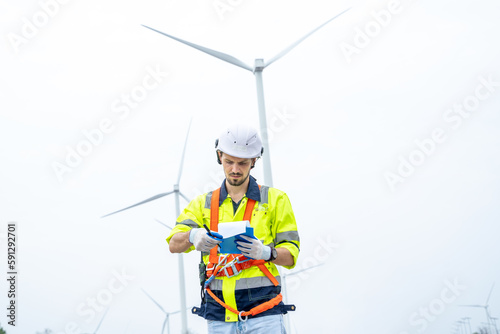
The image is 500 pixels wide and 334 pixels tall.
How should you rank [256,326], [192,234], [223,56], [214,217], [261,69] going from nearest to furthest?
1. [256,326]
2. [192,234]
3. [214,217]
4. [261,69]
5. [223,56]

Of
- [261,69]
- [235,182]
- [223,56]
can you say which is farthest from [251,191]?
[223,56]

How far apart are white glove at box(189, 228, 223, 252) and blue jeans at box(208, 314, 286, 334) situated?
32.3 inches

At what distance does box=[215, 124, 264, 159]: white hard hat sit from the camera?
19.2 feet

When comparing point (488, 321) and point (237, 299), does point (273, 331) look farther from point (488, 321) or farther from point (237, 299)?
point (488, 321)

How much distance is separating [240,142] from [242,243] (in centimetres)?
119

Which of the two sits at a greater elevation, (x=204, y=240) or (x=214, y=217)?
(x=214, y=217)

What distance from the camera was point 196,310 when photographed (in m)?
5.83

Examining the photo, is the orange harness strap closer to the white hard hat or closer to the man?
the man

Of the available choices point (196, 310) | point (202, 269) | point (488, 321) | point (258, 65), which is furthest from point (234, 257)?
point (488, 321)

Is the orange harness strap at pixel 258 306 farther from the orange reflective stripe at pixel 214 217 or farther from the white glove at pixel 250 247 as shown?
the white glove at pixel 250 247

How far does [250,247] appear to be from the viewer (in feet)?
17.1

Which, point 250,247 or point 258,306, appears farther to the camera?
point 258,306

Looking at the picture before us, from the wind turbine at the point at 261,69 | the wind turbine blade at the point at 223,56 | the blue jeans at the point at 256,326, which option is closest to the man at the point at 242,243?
the blue jeans at the point at 256,326

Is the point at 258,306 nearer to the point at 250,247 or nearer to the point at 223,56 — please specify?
the point at 250,247
